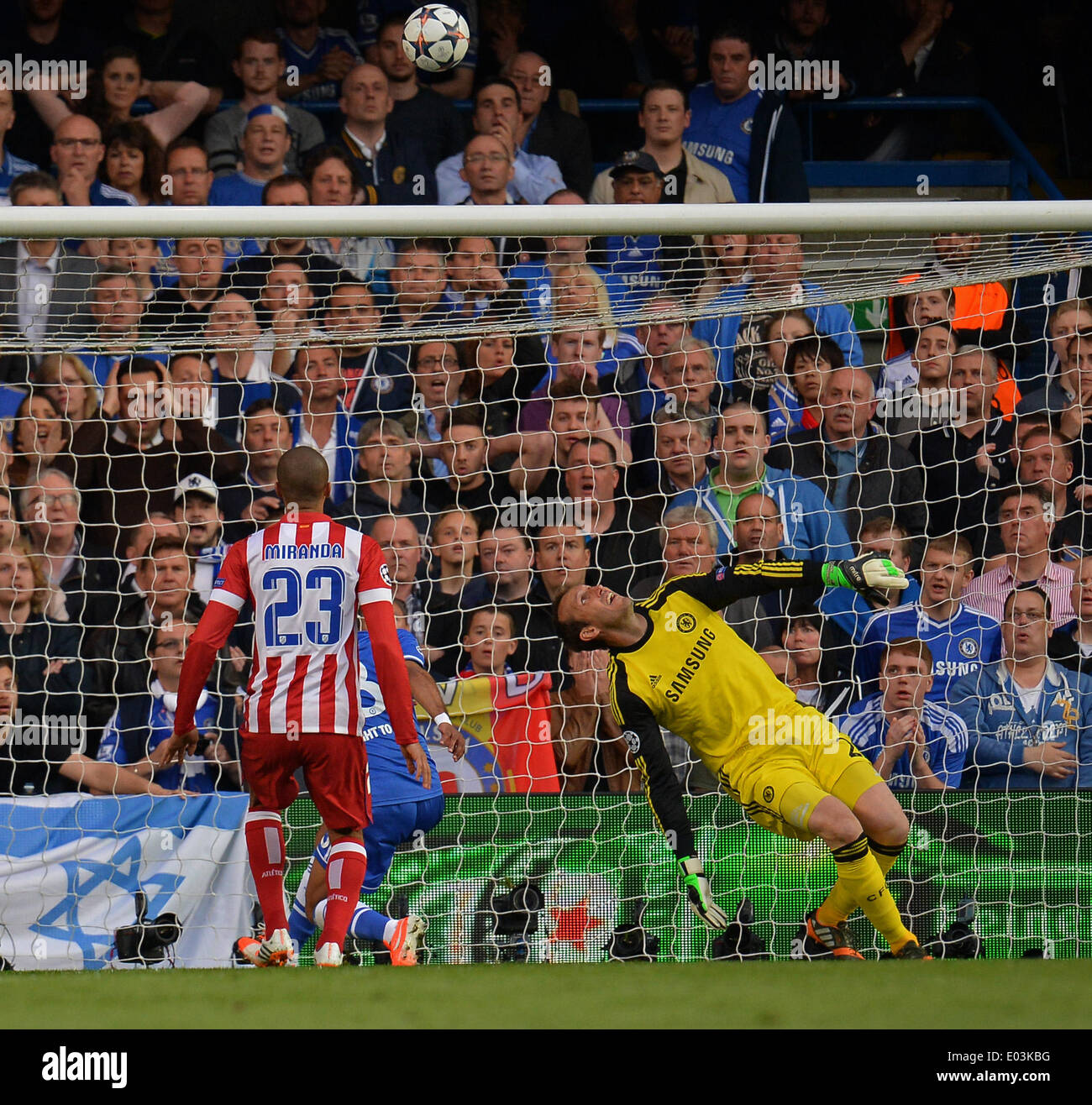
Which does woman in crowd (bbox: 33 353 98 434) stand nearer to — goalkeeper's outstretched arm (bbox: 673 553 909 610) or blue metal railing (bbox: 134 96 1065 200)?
blue metal railing (bbox: 134 96 1065 200)

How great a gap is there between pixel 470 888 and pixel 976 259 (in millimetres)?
3104

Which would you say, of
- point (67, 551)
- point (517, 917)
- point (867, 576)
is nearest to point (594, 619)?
point (867, 576)

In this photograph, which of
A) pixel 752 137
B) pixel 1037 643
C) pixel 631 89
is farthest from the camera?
pixel 631 89

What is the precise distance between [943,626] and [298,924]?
2831 mm

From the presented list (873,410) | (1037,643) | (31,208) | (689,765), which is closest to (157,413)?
(31,208)

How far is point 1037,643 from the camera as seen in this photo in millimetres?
5723

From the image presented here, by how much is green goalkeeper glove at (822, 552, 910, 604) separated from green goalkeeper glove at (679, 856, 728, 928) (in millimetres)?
1080

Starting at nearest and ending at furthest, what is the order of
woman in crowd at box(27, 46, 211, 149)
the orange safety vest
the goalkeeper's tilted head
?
the goalkeeper's tilted head < the orange safety vest < woman in crowd at box(27, 46, 211, 149)

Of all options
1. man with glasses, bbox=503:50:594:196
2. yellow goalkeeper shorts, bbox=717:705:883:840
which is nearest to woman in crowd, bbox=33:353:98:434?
man with glasses, bbox=503:50:594:196

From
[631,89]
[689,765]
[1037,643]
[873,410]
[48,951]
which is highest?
[631,89]

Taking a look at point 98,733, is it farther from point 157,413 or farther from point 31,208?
point 31,208

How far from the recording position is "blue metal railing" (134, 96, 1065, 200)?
24.8 ft

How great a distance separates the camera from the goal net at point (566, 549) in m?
5.29

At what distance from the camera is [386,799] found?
508 centimetres
